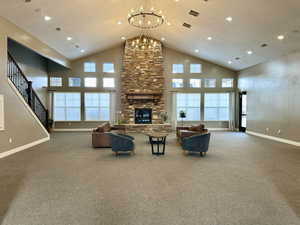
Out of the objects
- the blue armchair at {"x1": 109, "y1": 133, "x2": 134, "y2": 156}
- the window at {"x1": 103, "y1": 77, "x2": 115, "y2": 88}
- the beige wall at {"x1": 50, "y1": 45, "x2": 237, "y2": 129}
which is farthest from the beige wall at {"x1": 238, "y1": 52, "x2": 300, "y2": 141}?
the window at {"x1": 103, "y1": 77, "x2": 115, "y2": 88}

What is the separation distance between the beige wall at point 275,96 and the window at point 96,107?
26.8 ft

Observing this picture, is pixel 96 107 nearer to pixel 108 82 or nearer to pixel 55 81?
pixel 108 82

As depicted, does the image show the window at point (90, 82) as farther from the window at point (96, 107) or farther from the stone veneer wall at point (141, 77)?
the stone veneer wall at point (141, 77)

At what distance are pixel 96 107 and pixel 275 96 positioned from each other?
9.33 meters

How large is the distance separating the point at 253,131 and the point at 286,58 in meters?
4.02

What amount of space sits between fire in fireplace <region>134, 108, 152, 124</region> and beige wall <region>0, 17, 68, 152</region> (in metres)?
5.24

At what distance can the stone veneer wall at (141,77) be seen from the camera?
11.2 metres

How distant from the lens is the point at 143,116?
36.9 feet

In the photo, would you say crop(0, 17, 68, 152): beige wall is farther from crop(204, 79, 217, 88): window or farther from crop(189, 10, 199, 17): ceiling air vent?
crop(204, 79, 217, 88): window

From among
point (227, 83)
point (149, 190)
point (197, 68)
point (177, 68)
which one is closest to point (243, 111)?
point (227, 83)

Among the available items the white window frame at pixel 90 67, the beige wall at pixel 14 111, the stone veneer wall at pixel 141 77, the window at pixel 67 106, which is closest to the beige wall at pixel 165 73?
the white window frame at pixel 90 67

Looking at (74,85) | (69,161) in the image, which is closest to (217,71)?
(74,85)

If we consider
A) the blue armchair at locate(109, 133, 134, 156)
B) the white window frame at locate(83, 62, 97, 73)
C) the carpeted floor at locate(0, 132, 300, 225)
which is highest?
the white window frame at locate(83, 62, 97, 73)

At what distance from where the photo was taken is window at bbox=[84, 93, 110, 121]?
11.6m
